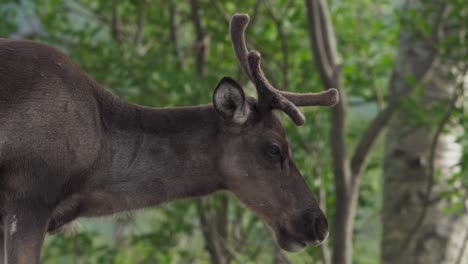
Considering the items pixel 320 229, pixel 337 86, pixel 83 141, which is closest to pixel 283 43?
pixel 337 86

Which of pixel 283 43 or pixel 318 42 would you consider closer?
pixel 318 42

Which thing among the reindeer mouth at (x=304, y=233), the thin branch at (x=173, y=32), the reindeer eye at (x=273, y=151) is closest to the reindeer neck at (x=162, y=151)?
the reindeer eye at (x=273, y=151)

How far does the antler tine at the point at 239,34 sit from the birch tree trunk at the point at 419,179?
4.27 meters

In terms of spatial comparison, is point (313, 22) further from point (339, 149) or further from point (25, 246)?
Answer: point (25, 246)

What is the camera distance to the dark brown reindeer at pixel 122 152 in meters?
5.43

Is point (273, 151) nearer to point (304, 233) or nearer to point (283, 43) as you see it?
point (304, 233)

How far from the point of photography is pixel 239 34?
638 centimetres

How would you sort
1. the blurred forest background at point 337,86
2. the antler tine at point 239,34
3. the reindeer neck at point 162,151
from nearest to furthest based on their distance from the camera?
the reindeer neck at point 162,151 → the antler tine at point 239,34 → the blurred forest background at point 337,86

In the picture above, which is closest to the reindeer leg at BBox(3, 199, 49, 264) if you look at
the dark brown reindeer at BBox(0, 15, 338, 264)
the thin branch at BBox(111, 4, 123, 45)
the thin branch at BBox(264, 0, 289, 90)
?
the dark brown reindeer at BBox(0, 15, 338, 264)

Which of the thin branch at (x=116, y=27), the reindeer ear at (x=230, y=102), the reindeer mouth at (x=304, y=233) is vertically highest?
the reindeer ear at (x=230, y=102)

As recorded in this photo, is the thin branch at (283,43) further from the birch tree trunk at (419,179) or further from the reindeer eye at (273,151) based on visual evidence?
the reindeer eye at (273,151)

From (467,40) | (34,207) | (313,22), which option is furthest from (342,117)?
(34,207)

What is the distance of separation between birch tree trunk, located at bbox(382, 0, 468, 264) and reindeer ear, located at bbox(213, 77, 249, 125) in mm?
4551

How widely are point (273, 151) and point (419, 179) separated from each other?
517 cm
